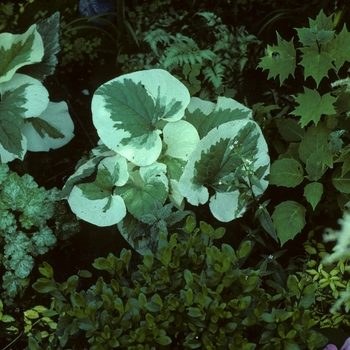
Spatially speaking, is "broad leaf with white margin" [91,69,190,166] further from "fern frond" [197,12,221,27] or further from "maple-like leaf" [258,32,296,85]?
"fern frond" [197,12,221,27]

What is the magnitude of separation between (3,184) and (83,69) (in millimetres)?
962

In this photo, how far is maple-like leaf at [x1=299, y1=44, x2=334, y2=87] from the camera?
167 centimetres

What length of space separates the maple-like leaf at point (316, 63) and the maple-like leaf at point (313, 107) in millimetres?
79

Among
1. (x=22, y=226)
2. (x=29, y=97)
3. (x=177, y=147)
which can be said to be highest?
(x=29, y=97)

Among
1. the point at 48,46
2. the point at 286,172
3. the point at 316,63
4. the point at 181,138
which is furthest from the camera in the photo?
the point at 48,46

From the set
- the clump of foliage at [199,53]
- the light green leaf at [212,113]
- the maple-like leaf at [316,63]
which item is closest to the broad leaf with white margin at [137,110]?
the light green leaf at [212,113]

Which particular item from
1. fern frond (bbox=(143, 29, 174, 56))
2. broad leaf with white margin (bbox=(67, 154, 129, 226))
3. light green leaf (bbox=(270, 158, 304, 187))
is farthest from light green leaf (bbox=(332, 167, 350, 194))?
fern frond (bbox=(143, 29, 174, 56))

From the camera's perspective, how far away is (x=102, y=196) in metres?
1.90

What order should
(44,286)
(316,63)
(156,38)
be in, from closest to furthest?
(44,286), (316,63), (156,38)

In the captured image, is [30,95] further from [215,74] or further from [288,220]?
[288,220]

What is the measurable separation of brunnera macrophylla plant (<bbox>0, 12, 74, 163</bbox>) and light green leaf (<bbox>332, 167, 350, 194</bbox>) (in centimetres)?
116

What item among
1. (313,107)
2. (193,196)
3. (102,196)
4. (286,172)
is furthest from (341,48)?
(102,196)

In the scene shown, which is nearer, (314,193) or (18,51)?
(314,193)

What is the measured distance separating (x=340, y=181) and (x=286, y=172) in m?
0.20
